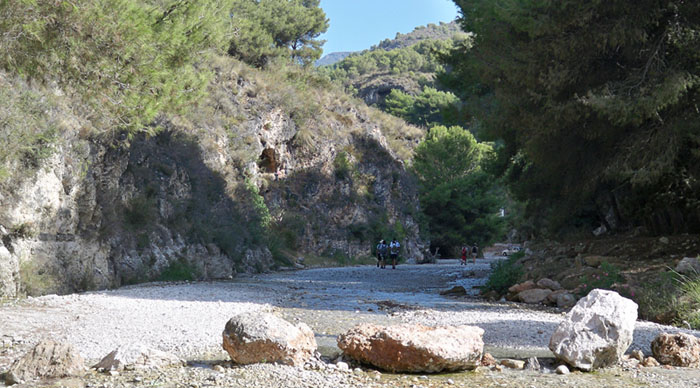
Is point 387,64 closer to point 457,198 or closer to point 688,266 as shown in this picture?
point 457,198

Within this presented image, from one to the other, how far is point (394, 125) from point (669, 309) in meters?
40.6

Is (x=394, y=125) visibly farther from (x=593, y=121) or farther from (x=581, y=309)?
(x=581, y=309)

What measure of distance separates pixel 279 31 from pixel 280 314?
3678cm

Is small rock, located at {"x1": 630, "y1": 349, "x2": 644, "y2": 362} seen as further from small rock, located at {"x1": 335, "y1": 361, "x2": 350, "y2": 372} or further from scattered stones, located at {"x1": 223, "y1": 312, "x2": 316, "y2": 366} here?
scattered stones, located at {"x1": 223, "y1": 312, "x2": 316, "y2": 366}

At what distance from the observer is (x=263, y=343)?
5934 mm

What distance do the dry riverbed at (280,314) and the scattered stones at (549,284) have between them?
4.29 ft

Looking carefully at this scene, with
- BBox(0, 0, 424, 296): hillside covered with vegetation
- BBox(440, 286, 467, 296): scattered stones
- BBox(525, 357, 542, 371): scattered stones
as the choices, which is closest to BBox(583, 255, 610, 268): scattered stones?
BBox(440, 286, 467, 296): scattered stones

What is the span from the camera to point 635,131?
12.6m

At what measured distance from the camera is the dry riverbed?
5617 mm

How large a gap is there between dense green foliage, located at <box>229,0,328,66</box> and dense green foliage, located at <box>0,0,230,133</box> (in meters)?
27.8

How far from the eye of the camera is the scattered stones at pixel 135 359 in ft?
18.6

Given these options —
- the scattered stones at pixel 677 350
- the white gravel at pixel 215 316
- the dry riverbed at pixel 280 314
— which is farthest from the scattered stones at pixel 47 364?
the scattered stones at pixel 677 350

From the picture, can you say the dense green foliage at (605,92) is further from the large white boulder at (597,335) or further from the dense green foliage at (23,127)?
the dense green foliage at (23,127)

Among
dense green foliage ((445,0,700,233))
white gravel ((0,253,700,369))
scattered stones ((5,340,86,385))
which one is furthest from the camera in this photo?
dense green foliage ((445,0,700,233))
